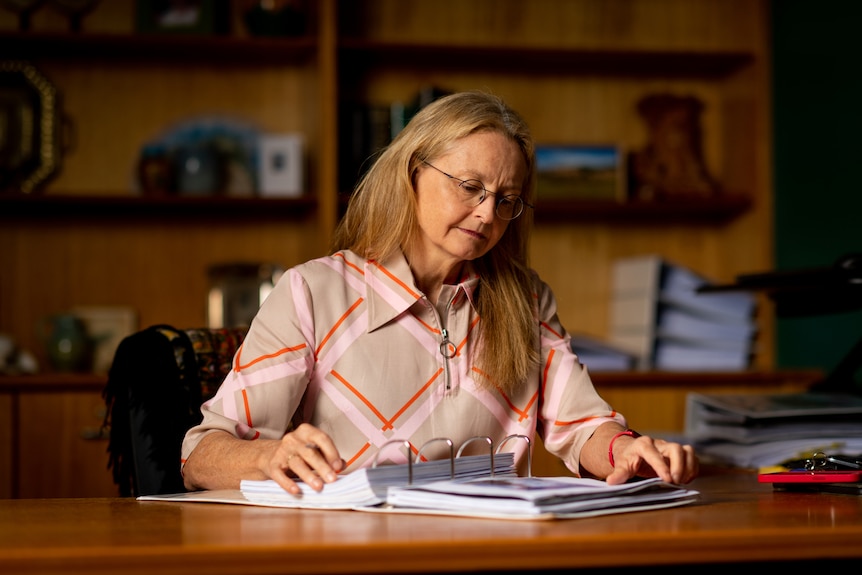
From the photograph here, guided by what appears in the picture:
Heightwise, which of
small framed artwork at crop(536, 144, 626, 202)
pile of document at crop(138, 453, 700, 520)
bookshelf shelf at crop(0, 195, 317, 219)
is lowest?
pile of document at crop(138, 453, 700, 520)

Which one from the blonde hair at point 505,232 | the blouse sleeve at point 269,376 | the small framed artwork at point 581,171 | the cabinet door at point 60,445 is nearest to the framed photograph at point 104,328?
the cabinet door at point 60,445

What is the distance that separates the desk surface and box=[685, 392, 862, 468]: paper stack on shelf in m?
0.56

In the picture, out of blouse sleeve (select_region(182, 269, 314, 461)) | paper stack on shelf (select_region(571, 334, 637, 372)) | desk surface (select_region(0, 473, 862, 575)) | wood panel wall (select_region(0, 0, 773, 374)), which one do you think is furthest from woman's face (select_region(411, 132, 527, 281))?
paper stack on shelf (select_region(571, 334, 637, 372))

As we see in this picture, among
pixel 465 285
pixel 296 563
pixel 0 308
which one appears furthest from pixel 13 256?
pixel 296 563

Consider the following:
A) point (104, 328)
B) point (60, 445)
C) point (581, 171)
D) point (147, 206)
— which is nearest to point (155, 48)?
point (147, 206)

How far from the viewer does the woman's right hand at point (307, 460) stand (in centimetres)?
123

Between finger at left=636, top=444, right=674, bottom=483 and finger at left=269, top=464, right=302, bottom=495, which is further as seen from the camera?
finger at left=636, top=444, right=674, bottom=483

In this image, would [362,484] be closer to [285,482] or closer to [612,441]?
[285,482]

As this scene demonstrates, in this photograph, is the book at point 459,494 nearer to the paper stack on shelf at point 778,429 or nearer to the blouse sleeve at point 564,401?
the blouse sleeve at point 564,401

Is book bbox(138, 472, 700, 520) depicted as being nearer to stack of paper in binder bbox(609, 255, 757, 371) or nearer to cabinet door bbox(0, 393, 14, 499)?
cabinet door bbox(0, 393, 14, 499)

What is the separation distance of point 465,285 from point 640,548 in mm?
836

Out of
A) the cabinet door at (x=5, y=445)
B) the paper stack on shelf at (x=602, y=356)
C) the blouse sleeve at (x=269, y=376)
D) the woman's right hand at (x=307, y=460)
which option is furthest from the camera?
the paper stack on shelf at (x=602, y=356)

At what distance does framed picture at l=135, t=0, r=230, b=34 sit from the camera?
331 cm

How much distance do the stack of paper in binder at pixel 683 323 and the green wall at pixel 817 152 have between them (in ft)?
0.60
